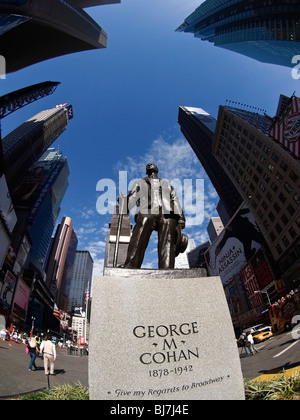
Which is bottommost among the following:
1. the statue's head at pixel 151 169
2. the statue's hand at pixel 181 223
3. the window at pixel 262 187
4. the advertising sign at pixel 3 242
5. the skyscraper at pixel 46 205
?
the statue's hand at pixel 181 223

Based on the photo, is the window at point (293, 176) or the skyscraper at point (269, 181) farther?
the skyscraper at point (269, 181)

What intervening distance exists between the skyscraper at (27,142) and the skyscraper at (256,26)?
83.5 m

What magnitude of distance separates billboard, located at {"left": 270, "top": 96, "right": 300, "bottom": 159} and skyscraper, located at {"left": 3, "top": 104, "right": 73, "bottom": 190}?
84.9 m

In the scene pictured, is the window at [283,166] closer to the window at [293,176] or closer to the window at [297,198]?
the window at [293,176]

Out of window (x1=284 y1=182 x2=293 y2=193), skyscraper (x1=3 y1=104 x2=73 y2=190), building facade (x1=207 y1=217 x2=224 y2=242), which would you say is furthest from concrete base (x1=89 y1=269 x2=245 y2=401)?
building facade (x1=207 y1=217 x2=224 y2=242)

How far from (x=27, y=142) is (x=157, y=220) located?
10570 centimetres

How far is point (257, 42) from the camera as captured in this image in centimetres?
6506

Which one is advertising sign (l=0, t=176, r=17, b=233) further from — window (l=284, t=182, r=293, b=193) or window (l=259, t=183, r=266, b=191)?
window (l=284, t=182, r=293, b=193)

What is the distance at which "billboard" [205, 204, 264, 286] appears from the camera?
52.2m

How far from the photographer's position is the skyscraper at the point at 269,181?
40.9 metres

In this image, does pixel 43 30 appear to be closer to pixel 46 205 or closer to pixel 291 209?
pixel 46 205

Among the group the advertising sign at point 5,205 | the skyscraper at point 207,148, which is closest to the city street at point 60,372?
the advertising sign at point 5,205
